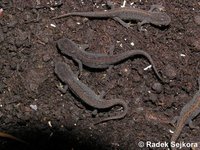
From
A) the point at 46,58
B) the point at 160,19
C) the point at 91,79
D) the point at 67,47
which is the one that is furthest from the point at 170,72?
the point at 46,58

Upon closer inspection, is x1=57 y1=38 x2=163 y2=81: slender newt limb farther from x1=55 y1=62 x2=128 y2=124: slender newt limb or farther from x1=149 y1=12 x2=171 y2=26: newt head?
x1=149 y1=12 x2=171 y2=26: newt head

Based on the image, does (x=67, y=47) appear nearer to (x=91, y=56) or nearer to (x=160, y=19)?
(x=91, y=56)

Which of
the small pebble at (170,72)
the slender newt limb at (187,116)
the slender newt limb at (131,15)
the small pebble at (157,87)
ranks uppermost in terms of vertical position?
the slender newt limb at (131,15)

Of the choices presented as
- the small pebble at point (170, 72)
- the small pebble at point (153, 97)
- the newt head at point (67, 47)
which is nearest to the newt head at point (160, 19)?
the small pebble at point (170, 72)

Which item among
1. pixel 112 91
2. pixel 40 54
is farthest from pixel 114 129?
pixel 40 54

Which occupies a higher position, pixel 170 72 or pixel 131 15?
pixel 131 15

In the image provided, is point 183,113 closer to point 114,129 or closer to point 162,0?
point 114,129

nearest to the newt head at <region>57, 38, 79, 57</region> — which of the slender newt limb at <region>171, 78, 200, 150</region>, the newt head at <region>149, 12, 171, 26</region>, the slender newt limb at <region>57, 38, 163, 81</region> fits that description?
the slender newt limb at <region>57, 38, 163, 81</region>

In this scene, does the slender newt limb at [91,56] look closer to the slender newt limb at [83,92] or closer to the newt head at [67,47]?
the newt head at [67,47]
